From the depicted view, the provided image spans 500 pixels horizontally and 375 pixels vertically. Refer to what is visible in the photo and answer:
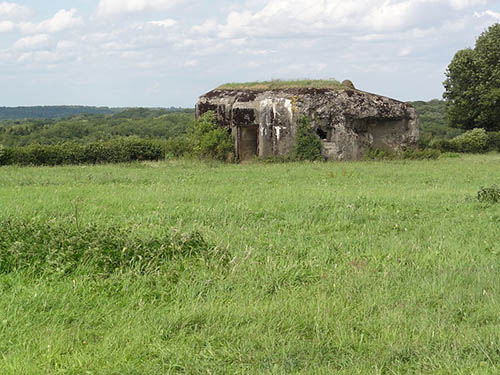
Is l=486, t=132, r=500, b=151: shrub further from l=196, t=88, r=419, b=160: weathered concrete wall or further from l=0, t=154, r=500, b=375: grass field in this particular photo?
l=0, t=154, r=500, b=375: grass field

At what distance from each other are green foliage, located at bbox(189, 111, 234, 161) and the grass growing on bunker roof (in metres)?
2.58

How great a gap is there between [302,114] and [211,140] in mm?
4206

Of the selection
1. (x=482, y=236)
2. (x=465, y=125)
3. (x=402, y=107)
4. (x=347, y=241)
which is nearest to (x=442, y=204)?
(x=482, y=236)

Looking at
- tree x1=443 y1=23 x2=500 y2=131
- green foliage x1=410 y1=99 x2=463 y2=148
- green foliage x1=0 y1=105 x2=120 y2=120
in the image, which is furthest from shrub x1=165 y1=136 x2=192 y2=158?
green foliage x1=0 y1=105 x2=120 y2=120

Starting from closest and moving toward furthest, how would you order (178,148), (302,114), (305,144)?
(305,144)
(302,114)
(178,148)

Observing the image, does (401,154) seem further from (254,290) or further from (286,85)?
(254,290)

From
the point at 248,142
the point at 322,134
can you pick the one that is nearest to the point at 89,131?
the point at 248,142

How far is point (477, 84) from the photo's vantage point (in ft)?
127

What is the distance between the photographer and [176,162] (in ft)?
79.8

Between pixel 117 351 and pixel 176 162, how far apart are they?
19876 mm

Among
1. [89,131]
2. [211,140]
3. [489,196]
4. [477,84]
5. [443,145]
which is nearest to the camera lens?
[489,196]

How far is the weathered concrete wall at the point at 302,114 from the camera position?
25000 mm

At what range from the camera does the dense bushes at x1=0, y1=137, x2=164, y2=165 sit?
24.5 metres

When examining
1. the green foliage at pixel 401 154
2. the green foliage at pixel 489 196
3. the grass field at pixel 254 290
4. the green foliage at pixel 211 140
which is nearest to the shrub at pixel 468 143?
the green foliage at pixel 401 154
